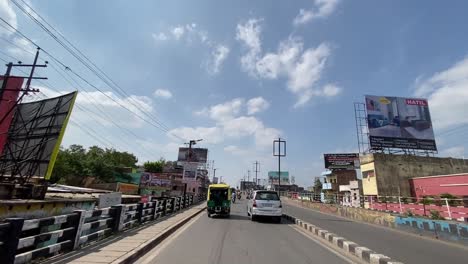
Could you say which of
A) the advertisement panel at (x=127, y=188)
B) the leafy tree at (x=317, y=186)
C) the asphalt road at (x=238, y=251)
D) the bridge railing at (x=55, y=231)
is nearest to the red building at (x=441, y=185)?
the asphalt road at (x=238, y=251)

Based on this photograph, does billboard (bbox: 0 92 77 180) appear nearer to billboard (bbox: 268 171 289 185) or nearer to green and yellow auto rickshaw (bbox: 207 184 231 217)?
green and yellow auto rickshaw (bbox: 207 184 231 217)

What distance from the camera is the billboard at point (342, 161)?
195 ft

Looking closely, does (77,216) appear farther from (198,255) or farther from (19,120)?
(19,120)

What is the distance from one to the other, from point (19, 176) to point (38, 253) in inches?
749

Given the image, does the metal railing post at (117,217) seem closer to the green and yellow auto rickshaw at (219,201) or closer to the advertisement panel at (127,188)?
the green and yellow auto rickshaw at (219,201)

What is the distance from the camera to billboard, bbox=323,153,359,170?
59375mm

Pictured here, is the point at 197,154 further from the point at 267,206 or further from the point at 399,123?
the point at 267,206

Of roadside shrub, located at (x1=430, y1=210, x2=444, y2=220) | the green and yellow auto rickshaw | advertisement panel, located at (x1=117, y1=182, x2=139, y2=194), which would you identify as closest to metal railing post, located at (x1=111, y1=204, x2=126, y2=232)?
the green and yellow auto rickshaw

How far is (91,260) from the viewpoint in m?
5.96

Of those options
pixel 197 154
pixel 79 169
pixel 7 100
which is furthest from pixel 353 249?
pixel 197 154

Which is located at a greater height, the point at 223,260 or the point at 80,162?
the point at 80,162

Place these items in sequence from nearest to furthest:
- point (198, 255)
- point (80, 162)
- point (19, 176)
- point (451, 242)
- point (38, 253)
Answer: point (38, 253)
point (198, 255)
point (451, 242)
point (19, 176)
point (80, 162)

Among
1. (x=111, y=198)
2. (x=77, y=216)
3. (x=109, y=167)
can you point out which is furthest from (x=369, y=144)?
(x=109, y=167)

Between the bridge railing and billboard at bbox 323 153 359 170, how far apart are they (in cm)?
5405
